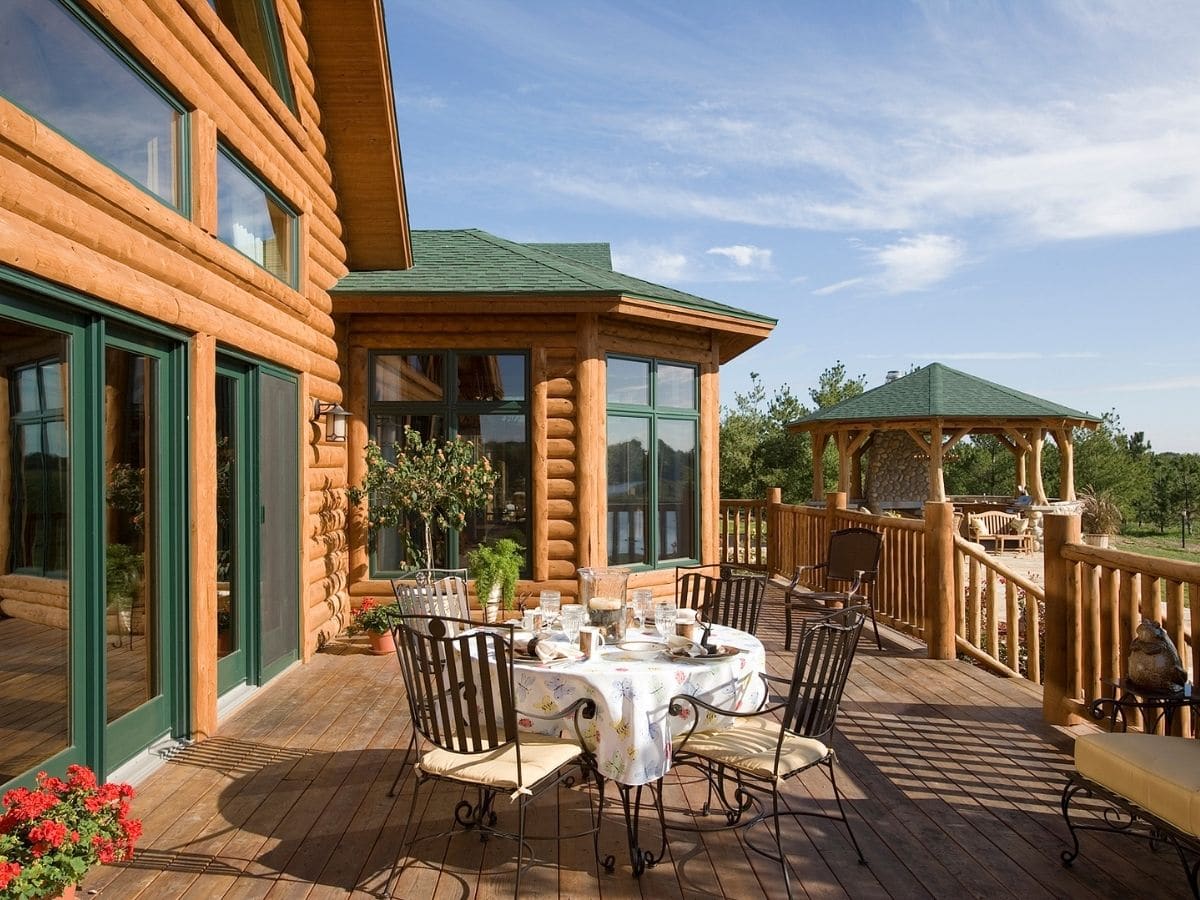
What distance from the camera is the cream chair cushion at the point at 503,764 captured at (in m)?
2.77

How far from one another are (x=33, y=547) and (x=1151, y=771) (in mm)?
4187

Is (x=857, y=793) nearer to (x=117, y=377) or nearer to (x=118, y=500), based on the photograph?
(x=118, y=500)

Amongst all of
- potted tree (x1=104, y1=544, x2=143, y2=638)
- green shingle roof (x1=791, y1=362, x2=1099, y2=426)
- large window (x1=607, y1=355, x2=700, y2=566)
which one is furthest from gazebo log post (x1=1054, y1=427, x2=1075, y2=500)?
potted tree (x1=104, y1=544, x2=143, y2=638)

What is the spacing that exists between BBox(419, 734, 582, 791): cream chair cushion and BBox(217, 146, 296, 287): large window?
354cm

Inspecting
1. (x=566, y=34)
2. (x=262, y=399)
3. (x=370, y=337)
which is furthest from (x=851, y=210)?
(x=262, y=399)

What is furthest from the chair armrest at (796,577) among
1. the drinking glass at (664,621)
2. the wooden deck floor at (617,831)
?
the drinking glass at (664,621)

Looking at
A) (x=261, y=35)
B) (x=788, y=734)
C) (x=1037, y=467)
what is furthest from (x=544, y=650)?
(x=1037, y=467)

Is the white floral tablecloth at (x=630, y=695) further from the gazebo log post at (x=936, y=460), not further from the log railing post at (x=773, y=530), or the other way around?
the gazebo log post at (x=936, y=460)

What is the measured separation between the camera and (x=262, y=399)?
538cm

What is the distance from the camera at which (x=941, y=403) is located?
16250 mm

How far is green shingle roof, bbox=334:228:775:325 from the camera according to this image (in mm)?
6934

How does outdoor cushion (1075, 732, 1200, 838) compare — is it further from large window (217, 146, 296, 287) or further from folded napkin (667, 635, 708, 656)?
large window (217, 146, 296, 287)

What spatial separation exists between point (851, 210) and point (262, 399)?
2297 centimetres

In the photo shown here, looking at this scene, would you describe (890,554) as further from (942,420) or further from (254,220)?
(942,420)
